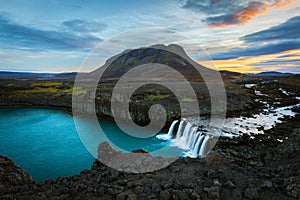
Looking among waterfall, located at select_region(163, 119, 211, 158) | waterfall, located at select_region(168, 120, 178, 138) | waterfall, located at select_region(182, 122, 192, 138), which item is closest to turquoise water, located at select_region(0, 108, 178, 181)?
waterfall, located at select_region(163, 119, 211, 158)

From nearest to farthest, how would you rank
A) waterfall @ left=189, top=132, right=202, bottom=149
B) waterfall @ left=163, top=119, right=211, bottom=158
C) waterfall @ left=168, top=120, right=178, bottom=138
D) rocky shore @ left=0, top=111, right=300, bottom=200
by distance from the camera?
rocky shore @ left=0, top=111, right=300, bottom=200, waterfall @ left=163, top=119, right=211, bottom=158, waterfall @ left=189, top=132, right=202, bottom=149, waterfall @ left=168, top=120, right=178, bottom=138

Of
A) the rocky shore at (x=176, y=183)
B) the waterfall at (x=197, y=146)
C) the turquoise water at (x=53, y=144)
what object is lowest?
the turquoise water at (x=53, y=144)

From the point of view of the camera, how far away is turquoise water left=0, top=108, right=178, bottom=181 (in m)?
21.2

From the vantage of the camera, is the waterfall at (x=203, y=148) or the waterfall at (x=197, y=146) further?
the waterfall at (x=197, y=146)

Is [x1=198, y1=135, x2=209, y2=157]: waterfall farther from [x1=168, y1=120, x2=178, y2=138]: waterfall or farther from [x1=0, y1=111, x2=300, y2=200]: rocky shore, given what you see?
[x1=168, y1=120, x2=178, y2=138]: waterfall

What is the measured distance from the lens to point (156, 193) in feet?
30.7

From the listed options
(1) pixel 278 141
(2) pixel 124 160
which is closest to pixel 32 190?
(2) pixel 124 160

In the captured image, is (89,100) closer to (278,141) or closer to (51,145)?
(51,145)

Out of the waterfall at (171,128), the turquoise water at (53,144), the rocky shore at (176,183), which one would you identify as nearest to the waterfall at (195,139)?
the turquoise water at (53,144)

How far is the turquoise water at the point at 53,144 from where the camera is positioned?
69.5 ft

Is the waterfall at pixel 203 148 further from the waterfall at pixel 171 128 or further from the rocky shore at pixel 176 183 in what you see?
the waterfall at pixel 171 128

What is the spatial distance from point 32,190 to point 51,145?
62.3 feet

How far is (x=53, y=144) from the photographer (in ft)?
91.6

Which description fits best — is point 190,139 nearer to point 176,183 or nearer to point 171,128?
point 171,128
